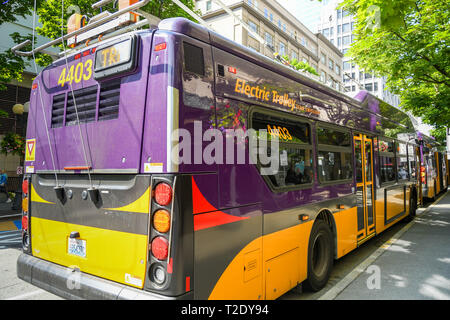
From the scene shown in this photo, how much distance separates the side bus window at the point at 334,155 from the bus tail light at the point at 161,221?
2807 millimetres

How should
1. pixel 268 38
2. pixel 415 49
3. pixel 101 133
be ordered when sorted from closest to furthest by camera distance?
pixel 101 133
pixel 415 49
pixel 268 38

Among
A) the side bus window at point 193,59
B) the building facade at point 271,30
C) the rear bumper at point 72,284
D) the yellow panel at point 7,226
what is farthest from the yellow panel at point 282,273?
the building facade at point 271,30

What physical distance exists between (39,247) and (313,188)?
11.5 ft

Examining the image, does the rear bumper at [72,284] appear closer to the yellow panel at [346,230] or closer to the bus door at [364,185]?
the yellow panel at [346,230]

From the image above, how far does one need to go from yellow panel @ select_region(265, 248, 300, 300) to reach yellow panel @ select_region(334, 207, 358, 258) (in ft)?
4.72

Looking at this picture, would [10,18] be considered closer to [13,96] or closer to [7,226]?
[7,226]

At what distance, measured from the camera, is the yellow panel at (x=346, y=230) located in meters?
5.05

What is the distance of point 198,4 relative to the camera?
125ft

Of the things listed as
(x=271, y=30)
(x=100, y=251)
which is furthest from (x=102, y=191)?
(x=271, y=30)

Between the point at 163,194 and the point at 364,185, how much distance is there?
4929mm

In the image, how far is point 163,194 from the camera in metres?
2.42

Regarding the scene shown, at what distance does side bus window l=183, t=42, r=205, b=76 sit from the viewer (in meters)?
2.62
